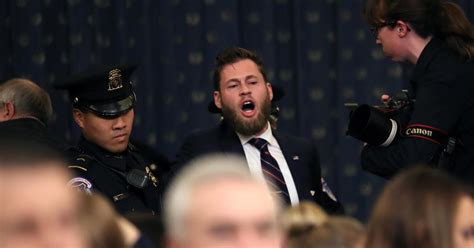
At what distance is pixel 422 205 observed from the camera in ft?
9.03

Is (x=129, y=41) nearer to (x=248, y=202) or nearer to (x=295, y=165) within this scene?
(x=295, y=165)

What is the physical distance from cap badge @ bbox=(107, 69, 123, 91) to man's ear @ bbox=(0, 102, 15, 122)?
42 centimetres

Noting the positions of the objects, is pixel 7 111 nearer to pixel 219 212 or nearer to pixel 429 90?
pixel 429 90

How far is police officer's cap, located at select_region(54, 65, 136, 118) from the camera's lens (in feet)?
15.2

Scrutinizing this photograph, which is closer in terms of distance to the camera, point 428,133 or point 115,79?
point 428,133

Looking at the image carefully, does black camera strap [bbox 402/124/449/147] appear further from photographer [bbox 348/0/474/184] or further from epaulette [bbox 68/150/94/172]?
epaulette [bbox 68/150/94/172]

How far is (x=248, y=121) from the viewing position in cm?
459

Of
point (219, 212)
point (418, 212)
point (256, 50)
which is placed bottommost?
point (256, 50)

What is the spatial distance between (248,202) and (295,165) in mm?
2302

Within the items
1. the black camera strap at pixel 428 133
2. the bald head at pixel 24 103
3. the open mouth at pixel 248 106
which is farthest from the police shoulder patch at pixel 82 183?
the black camera strap at pixel 428 133

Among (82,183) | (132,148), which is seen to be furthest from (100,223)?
(132,148)

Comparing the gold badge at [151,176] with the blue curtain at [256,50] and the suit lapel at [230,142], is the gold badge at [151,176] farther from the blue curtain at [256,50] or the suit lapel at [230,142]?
the blue curtain at [256,50]

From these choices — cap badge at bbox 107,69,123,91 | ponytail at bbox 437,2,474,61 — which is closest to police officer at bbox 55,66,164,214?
cap badge at bbox 107,69,123,91

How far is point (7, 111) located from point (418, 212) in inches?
98.3
